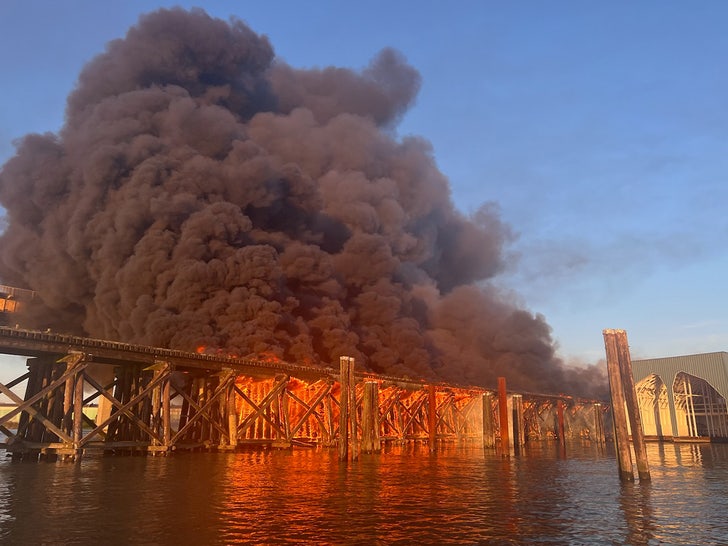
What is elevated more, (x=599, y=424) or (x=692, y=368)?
(x=692, y=368)

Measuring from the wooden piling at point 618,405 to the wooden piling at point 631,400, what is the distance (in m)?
0.14

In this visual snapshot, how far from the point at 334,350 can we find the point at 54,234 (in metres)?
28.0

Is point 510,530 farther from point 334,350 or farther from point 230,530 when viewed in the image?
point 334,350

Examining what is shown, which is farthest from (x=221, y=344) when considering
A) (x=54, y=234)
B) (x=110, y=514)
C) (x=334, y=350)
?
(x=110, y=514)

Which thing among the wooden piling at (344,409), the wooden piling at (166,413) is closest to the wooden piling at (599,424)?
the wooden piling at (344,409)

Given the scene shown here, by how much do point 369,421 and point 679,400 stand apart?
41.0 metres

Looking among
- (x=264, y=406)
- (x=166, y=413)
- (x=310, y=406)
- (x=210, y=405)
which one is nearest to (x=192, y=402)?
(x=210, y=405)

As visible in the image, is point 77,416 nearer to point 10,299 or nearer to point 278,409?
point 278,409

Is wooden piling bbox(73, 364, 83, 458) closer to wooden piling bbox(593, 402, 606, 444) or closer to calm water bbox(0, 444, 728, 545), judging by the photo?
calm water bbox(0, 444, 728, 545)

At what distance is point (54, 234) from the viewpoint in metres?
53.4

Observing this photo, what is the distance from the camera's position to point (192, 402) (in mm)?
32250

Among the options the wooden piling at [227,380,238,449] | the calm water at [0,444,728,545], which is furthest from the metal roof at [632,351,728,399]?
the wooden piling at [227,380,238,449]

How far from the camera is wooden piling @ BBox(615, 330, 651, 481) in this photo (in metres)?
18.4

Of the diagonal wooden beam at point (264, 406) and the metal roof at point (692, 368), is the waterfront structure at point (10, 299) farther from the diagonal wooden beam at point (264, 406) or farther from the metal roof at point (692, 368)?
the metal roof at point (692, 368)
